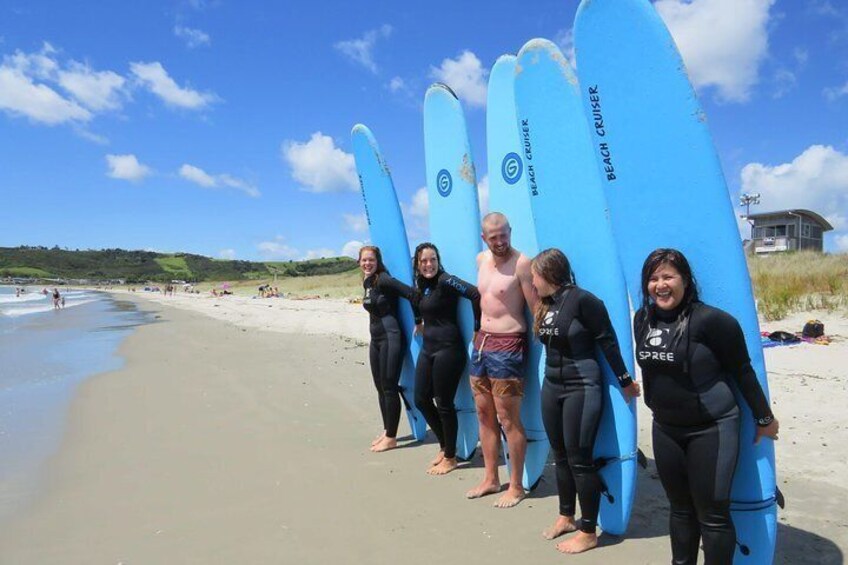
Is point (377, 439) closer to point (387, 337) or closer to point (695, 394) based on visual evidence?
point (387, 337)

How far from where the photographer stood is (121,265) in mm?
121875

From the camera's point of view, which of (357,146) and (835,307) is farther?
(835,307)

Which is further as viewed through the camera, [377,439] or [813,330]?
[813,330]

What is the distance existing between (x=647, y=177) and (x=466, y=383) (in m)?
2.12

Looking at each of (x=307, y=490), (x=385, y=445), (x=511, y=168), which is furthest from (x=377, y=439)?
(x=511, y=168)

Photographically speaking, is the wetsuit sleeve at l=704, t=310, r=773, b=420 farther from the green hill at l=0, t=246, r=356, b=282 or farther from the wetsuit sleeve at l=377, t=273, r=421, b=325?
the green hill at l=0, t=246, r=356, b=282

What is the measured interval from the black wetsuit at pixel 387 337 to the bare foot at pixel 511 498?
4.38 feet

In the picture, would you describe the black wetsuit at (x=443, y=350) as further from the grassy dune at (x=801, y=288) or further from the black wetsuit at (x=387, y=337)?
the grassy dune at (x=801, y=288)

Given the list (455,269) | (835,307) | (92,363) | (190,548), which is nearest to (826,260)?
(835,307)

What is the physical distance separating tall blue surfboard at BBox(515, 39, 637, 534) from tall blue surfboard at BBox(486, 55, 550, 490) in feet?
1.06

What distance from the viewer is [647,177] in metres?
2.52

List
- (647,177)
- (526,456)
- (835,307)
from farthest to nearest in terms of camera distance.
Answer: (835,307), (526,456), (647,177)

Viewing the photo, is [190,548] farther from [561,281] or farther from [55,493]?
[561,281]

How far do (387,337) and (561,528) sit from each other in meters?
2.00
